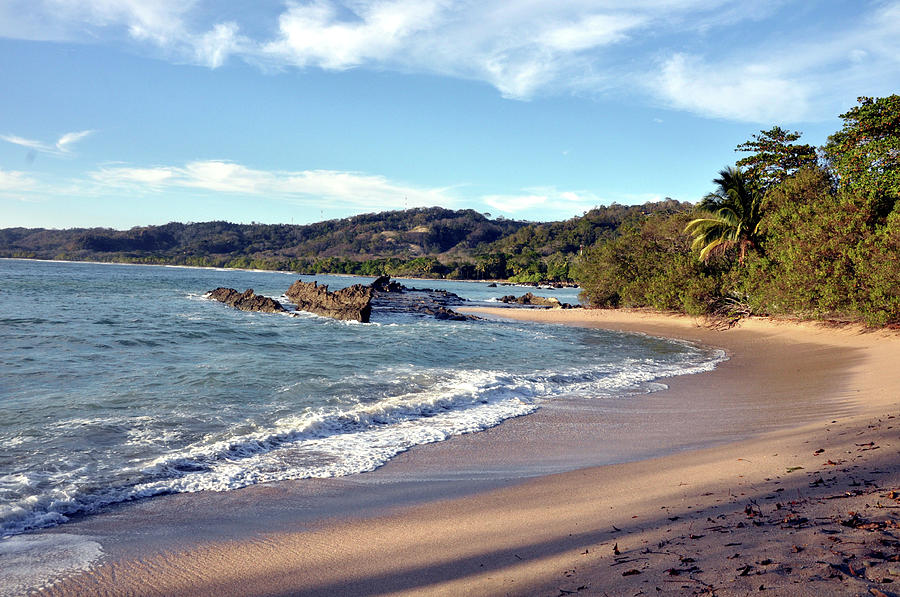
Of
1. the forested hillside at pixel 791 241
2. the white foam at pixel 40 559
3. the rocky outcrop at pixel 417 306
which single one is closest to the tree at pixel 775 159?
the forested hillside at pixel 791 241

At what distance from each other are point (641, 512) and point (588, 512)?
1.57 ft

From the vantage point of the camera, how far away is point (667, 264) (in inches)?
1358

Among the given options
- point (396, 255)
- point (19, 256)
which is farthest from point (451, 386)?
point (19, 256)

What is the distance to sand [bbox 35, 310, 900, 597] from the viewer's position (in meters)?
3.43

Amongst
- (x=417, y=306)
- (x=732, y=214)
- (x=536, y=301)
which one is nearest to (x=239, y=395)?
(x=732, y=214)

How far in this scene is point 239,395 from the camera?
10883 mm

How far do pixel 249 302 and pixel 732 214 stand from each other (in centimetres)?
3049

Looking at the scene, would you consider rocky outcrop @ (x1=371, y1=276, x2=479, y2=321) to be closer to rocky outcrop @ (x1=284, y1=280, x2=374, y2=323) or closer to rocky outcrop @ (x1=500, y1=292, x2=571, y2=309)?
rocky outcrop @ (x1=284, y1=280, x2=374, y2=323)

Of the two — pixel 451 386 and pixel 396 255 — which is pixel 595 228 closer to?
pixel 396 255

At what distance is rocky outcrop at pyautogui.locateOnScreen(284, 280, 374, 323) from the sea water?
8247 mm

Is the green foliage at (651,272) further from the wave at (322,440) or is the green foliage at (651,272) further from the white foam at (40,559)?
the white foam at (40,559)

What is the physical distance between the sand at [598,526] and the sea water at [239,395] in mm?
899

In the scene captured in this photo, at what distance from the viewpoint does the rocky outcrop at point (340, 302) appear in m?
31.7

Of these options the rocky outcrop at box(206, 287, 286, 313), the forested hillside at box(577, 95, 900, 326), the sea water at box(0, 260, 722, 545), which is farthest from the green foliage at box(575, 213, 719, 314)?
the rocky outcrop at box(206, 287, 286, 313)
